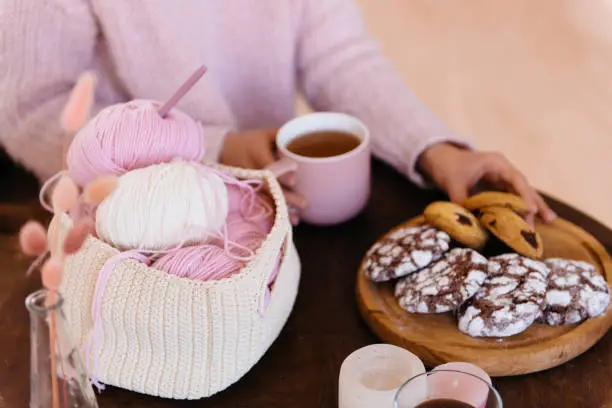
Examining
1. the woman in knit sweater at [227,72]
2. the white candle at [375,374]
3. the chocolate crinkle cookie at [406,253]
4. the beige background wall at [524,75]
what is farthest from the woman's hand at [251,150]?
the beige background wall at [524,75]

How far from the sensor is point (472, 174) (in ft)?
2.89

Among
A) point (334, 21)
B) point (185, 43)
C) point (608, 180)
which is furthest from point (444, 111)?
point (185, 43)

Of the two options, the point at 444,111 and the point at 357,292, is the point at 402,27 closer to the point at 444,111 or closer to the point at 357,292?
the point at 444,111

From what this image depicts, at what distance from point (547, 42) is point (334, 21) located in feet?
5.45

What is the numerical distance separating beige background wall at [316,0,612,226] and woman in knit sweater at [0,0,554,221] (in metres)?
1.03

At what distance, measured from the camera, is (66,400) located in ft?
1.78

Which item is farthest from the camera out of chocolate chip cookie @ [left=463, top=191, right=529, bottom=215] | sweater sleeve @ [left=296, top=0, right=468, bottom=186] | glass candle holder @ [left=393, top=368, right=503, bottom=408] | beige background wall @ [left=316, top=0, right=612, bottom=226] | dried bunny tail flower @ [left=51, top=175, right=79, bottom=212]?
beige background wall @ [left=316, top=0, right=612, bottom=226]

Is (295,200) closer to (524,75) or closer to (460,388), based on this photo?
(460,388)

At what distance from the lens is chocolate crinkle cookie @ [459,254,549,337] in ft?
2.20

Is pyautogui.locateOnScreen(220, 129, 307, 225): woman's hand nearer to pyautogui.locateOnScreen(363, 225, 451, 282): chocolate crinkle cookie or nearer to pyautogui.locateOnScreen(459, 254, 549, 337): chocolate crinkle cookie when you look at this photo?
pyautogui.locateOnScreen(363, 225, 451, 282): chocolate crinkle cookie

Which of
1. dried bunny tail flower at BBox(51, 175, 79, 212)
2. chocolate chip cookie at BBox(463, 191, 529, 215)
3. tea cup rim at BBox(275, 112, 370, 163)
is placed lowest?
chocolate chip cookie at BBox(463, 191, 529, 215)

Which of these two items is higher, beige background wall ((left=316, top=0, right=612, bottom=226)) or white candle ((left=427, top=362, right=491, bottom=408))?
white candle ((left=427, top=362, right=491, bottom=408))

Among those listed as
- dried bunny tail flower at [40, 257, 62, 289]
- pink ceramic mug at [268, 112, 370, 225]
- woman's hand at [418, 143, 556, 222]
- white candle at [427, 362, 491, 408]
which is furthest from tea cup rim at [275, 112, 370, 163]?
dried bunny tail flower at [40, 257, 62, 289]

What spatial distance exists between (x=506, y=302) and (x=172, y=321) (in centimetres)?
31
